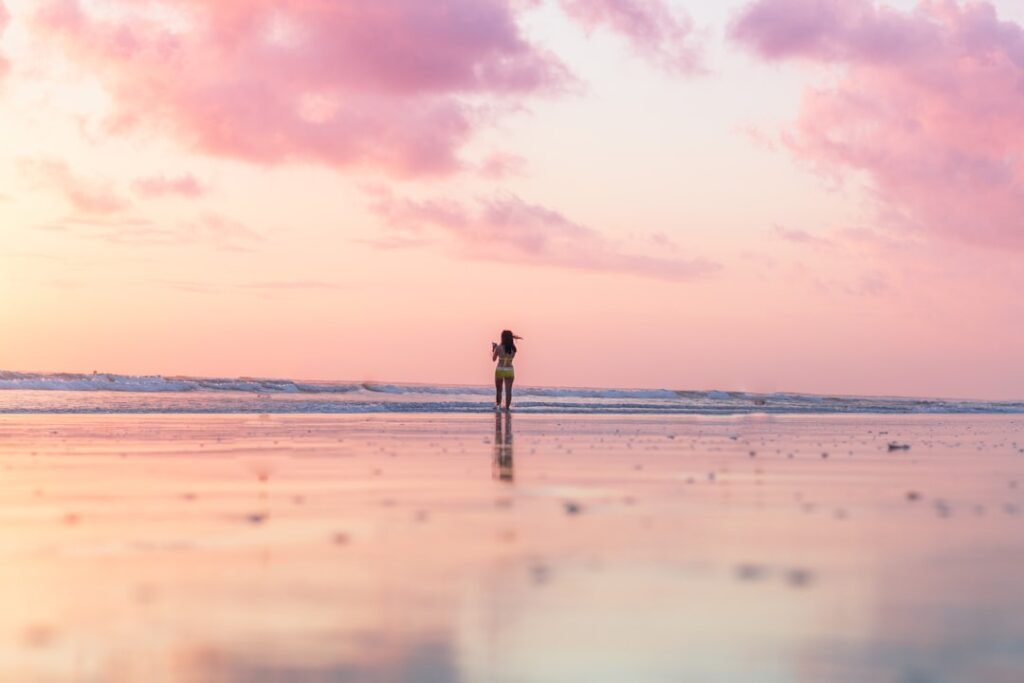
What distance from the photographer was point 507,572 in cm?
574

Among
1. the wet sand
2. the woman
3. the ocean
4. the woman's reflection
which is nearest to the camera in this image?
the wet sand

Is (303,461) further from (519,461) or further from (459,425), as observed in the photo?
(459,425)

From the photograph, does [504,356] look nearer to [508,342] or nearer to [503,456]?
[508,342]

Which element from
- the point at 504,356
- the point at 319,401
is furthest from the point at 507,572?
the point at 319,401

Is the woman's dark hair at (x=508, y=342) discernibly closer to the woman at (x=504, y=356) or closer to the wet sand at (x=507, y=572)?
the woman at (x=504, y=356)

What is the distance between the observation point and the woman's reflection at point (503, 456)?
11.6 meters

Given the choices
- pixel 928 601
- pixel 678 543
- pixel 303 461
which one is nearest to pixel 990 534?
pixel 678 543

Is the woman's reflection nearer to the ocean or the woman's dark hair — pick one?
the ocean

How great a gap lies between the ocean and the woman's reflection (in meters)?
11.0

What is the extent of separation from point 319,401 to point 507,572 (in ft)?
112

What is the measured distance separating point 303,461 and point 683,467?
4.33m

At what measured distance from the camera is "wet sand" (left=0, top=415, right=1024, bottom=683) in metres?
3.97

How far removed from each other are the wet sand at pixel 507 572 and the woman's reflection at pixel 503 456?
13 centimetres

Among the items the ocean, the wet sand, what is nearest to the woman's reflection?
the wet sand
